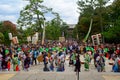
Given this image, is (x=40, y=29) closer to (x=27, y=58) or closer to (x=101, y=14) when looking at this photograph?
(x=101, y=14)

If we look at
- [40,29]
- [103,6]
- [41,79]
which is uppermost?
[103,6]

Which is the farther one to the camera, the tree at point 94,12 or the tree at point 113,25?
the tree at point 94,12

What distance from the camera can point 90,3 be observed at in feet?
235

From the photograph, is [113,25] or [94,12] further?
[94,12]

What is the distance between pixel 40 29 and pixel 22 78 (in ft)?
130

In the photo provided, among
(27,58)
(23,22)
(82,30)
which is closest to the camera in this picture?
(27,58)

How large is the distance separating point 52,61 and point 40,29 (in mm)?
33766

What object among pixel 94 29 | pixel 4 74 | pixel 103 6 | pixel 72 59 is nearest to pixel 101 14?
pixel 103 6

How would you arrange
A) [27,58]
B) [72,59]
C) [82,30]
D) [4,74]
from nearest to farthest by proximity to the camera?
1. [4,74]
2. [27,58]
3. [72,59]
4. [82,30]

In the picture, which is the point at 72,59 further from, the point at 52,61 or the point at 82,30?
the point at 82,30

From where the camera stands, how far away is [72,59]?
29.1 m

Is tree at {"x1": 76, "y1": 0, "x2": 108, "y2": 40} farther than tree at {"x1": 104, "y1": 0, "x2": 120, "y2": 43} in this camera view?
Yes

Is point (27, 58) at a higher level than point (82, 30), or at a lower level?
lower

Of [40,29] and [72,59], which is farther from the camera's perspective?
[40,29]
